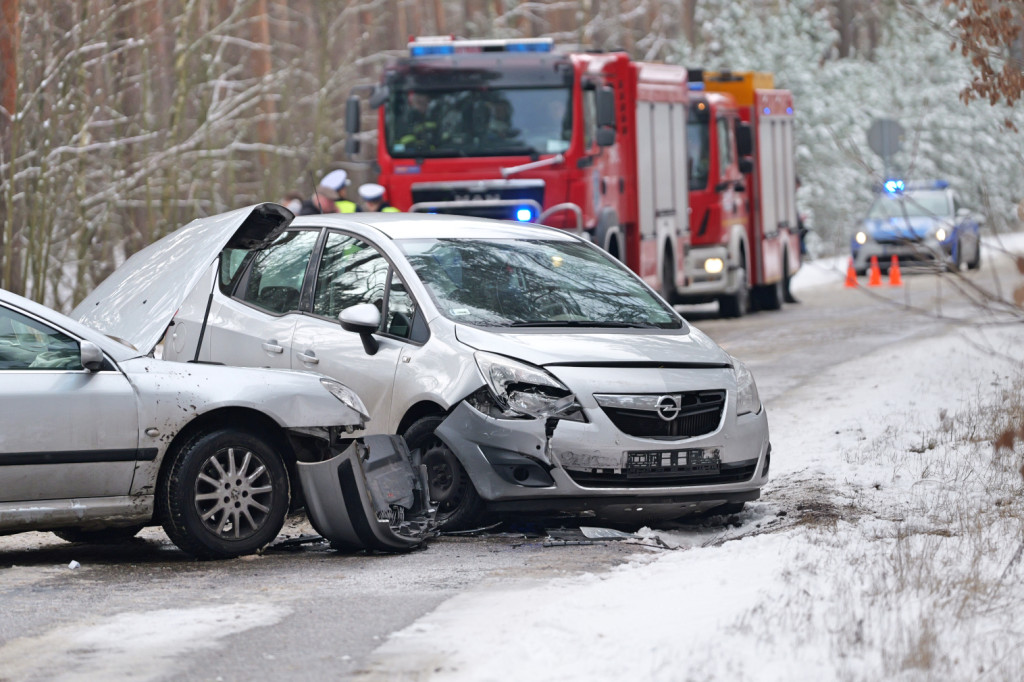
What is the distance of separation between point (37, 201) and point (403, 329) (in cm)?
1048

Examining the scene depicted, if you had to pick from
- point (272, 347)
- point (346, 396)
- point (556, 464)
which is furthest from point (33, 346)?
point (556, 464)

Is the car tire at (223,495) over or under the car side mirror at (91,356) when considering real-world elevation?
under

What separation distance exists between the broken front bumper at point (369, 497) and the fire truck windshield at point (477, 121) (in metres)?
10.4

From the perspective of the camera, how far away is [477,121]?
18453mm

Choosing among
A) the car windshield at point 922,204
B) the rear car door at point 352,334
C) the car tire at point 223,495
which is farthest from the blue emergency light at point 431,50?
the car windshield at point 922,204

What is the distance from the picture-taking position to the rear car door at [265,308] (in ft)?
31.3

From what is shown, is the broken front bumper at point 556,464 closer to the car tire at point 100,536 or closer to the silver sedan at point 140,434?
the silver sedan at point 140,434

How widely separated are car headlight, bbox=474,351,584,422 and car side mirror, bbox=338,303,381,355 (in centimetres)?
75

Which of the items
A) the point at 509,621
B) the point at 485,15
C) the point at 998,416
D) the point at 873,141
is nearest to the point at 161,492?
the point at 509,621

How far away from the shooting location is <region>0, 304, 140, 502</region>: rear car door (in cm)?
767

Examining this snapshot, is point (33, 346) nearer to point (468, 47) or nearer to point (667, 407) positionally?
point (667, 407)

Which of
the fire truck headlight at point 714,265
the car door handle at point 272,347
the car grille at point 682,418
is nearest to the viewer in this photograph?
the car grille at point 682,418

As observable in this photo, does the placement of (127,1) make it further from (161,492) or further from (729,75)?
(161,492)

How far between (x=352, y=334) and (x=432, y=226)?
94cm
